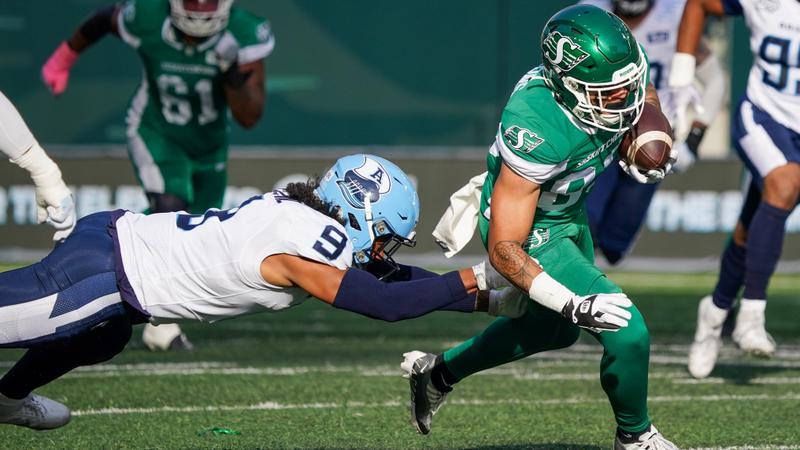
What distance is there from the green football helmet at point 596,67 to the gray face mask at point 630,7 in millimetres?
3347

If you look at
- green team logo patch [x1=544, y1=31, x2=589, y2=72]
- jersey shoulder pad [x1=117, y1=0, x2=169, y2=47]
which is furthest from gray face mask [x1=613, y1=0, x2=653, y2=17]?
green team logo patch [x1=544, y1=31, x2=589, y2=72]

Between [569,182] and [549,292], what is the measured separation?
53cm

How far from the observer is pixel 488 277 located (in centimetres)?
409

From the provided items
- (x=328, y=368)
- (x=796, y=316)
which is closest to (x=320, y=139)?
(x=796, y=316)

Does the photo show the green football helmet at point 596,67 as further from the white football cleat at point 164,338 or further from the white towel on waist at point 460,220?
the white football cleat at point 164,338

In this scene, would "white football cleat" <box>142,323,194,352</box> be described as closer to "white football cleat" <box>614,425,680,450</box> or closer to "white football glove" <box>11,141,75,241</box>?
"white football glove" <box>11,141,75,241</box>

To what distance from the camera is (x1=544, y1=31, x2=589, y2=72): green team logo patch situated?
4066mm

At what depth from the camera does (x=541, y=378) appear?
6090mm

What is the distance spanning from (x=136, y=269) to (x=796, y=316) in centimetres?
579

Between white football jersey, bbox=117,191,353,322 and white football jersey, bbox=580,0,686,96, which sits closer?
white football jersey, bbox=117,191,353,322

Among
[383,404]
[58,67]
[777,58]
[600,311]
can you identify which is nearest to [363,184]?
[600,311]

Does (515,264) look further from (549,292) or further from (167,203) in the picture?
(167,203)

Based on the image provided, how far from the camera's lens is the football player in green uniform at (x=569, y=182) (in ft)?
13.0

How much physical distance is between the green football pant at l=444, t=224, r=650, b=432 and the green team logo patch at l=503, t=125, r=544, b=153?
1.39 feet
